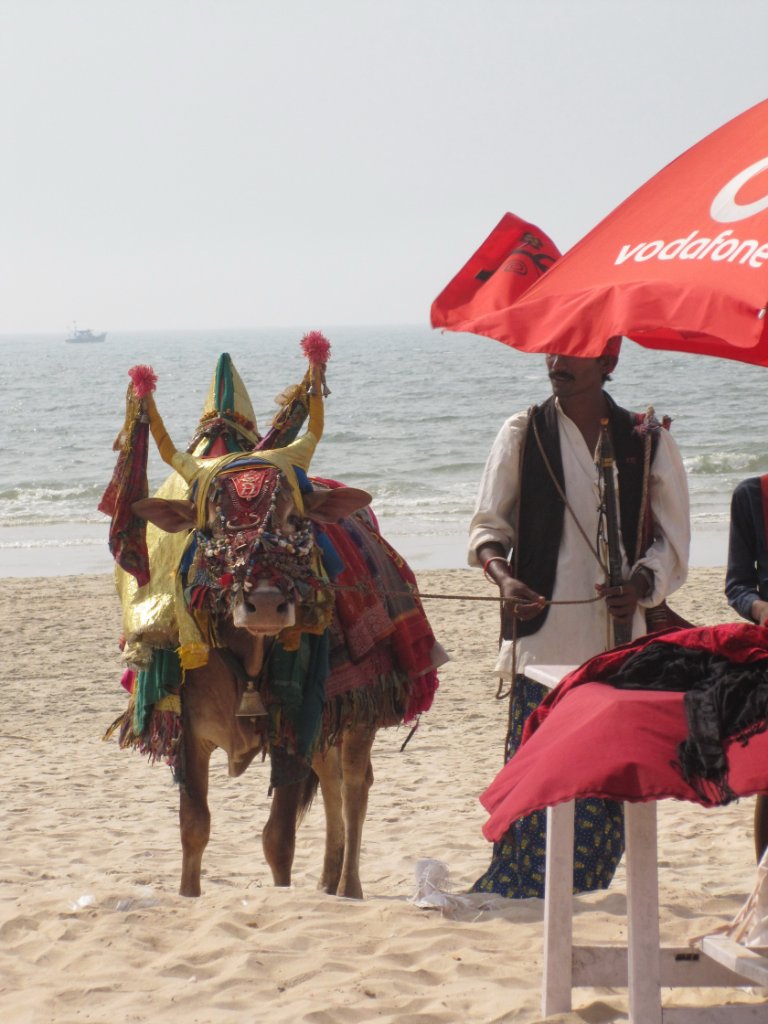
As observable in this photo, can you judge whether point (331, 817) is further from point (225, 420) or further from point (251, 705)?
point (225, 420)

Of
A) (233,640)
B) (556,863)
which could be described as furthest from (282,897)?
(556,863)

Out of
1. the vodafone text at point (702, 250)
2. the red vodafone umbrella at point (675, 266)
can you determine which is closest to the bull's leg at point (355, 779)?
the red vodafone umbrella at point (675, 266)

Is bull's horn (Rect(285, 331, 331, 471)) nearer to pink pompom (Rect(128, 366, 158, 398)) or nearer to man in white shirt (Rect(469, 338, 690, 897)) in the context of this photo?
pink pompom (Rect(128, 366, 158, 398))

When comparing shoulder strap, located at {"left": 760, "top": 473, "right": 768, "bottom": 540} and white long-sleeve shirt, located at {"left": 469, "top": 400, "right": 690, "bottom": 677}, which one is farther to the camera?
white long-sleeve shirt, located at {"left": 469, "top": 400, "right": 690, "bottom": 677}

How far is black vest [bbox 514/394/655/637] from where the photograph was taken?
498cm

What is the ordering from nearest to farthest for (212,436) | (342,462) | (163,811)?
(212,436), (163,811), (342,462)

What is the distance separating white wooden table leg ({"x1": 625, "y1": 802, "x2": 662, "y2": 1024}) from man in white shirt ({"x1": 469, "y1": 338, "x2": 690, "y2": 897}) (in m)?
1.35

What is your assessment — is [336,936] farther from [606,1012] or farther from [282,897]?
[606,1012]

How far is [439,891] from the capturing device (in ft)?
17.5

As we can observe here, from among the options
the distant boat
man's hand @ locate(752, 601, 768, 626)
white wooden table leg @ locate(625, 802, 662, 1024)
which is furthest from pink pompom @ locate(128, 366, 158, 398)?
the distant boat

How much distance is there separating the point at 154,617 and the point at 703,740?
8.33 ft

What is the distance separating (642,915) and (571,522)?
1.64m

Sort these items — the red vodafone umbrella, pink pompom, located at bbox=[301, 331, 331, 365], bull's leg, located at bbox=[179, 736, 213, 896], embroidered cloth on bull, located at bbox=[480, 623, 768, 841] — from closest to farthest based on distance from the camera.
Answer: the red vodafone umbrella, embroidered cloth on bull, located at bbox=[480, 623, 768, 841], bull's leg, located at bbox=[179, 736, 213, 896], pink pompom, located at bbox=[301, 331, 331, 365]

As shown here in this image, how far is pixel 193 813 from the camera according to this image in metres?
5.45
